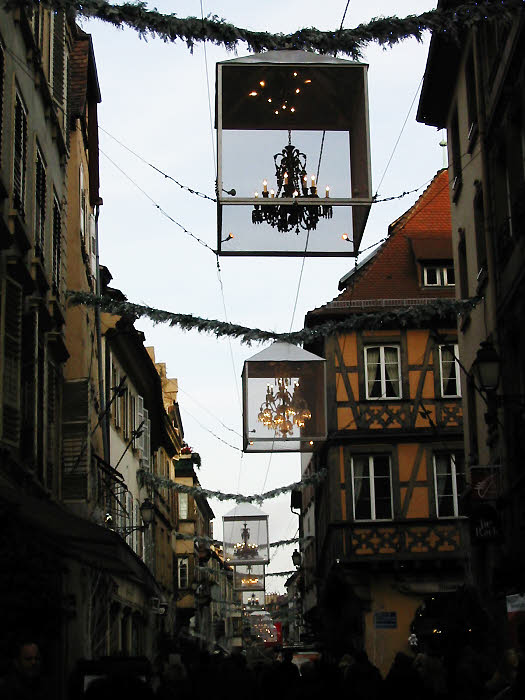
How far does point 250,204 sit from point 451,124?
1366 cm

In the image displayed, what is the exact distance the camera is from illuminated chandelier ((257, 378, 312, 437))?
70.6 feet

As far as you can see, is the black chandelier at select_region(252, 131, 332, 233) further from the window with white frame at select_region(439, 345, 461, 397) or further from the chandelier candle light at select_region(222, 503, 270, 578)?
the chandelier candle light at select_region(222, 503, 270, 578)

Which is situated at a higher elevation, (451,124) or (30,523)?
(451,124)

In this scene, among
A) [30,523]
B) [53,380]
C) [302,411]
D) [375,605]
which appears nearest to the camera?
[30,523]

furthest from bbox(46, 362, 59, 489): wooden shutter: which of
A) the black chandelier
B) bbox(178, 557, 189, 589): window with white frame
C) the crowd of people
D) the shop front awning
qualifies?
bbox(178, 557, 189, 589): window with white frame

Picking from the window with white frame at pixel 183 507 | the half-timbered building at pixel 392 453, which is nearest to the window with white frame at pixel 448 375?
the half-timbered building at pixel 392 453

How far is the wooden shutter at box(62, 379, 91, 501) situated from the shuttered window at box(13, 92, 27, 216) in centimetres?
528

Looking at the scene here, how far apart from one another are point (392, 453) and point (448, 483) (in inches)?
69.8

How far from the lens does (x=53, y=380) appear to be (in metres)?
20.5

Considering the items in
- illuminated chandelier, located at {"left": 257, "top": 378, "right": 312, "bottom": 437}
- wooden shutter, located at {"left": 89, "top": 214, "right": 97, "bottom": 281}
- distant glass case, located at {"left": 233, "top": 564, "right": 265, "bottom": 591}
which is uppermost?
wooden shutter, located at {"left": 89, "top": 214, "right": 97, "bottom": 281}

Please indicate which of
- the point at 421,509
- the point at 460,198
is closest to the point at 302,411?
the point at 460,198

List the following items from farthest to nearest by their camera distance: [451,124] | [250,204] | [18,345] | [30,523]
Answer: [451,124]
[18,345]
[250,204]
[30,523]

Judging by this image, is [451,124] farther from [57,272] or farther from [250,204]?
[250,204]

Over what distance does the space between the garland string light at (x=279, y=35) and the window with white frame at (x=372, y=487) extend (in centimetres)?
2425
